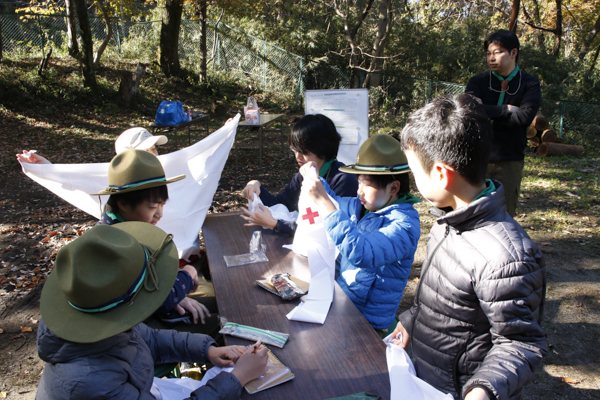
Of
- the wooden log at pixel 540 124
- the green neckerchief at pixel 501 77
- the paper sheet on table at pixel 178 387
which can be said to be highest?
the green neckerchief at pixel 501 77

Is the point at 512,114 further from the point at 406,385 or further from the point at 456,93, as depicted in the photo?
the point at 456,93

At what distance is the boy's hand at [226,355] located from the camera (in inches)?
59.4

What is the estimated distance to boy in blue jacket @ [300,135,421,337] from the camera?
170 centimetres

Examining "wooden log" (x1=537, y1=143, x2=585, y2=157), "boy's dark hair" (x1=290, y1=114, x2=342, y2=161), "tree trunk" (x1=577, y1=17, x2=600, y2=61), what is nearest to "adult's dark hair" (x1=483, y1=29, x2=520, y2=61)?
"boy's dark hair" (x1=290, y1=114, x2=342, y2=161)

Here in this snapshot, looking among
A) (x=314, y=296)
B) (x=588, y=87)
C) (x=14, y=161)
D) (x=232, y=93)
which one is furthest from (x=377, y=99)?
(x=314, y=296)

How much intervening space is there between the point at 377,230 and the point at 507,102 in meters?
2.29

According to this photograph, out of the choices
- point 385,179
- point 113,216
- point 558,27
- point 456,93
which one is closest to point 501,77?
Result: point 385,179

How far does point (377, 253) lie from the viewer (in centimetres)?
174

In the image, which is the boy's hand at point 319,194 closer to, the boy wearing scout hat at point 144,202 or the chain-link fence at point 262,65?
the boy wearing scout hat at point 144,202

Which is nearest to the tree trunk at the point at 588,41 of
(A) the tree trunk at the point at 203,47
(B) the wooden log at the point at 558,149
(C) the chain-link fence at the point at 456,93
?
(C) the chain-link fence at the point at 456,93

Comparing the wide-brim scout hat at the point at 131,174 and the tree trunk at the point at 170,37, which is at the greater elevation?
the tree trunk at the point at 170,37

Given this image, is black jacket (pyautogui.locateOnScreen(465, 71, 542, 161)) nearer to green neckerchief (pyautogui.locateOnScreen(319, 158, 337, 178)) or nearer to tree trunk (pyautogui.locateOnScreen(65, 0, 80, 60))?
green neckerchief (pyautogui.locateOnScreen(319, 158, 337, 178))

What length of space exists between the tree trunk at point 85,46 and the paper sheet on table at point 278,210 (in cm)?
1182

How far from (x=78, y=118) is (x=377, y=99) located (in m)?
9.29
